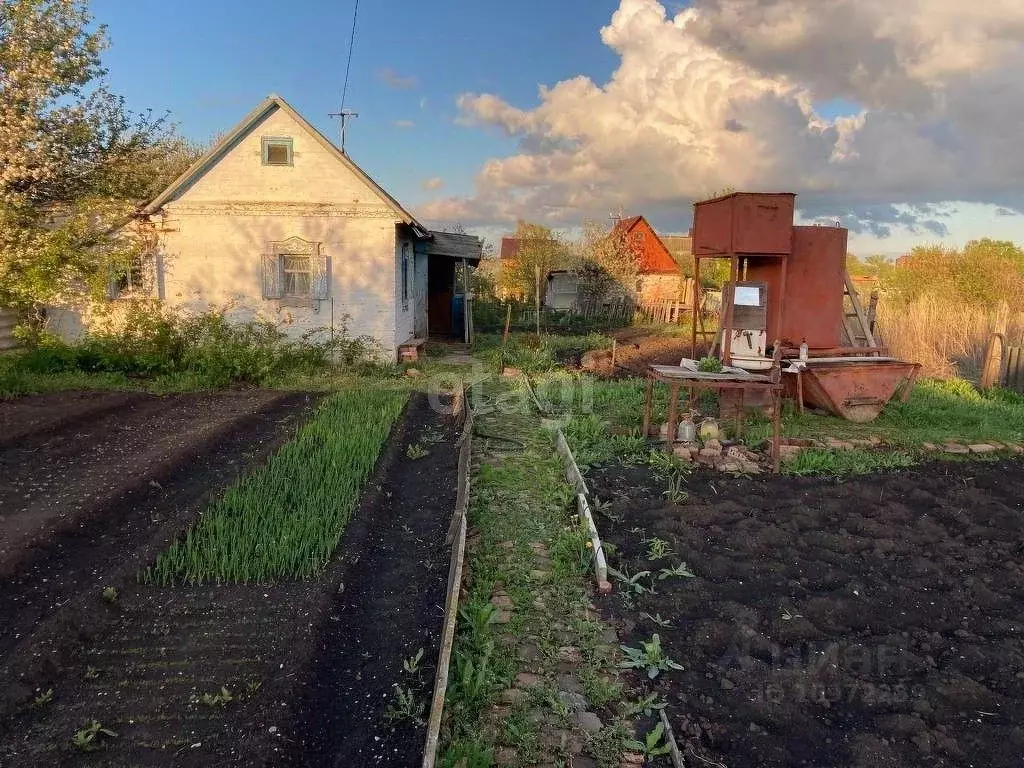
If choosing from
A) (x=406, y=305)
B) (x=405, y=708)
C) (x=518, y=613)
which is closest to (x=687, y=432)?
(x=518, y=613)

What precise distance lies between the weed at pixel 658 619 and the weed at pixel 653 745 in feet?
3.52

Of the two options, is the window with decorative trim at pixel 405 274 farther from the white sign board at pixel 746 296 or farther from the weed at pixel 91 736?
the weed at pixel 91 736

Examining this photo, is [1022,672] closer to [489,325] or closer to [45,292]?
[45,292]

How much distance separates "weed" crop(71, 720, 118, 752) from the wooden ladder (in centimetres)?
1017

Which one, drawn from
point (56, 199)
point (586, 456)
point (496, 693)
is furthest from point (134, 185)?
point (496, 693)

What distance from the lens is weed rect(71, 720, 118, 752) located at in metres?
3.15

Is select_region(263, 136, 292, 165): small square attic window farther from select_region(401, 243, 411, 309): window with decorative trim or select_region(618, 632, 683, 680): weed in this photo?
select_region(618, 632, 683, 680): weed

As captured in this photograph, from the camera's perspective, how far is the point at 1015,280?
764 inches

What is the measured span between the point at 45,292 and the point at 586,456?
9.97 m

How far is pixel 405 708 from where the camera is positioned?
3402 mm

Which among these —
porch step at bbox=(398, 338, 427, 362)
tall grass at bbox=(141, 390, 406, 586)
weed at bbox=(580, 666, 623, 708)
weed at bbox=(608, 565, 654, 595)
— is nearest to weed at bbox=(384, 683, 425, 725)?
weed at bbox=(580, 666, 623, 708)

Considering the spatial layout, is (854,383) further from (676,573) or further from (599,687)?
(599,687)

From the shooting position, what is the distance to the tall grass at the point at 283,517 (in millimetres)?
4918

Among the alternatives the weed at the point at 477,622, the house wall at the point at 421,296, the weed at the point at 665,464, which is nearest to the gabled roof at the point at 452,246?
the house wall at the point at 421,296
